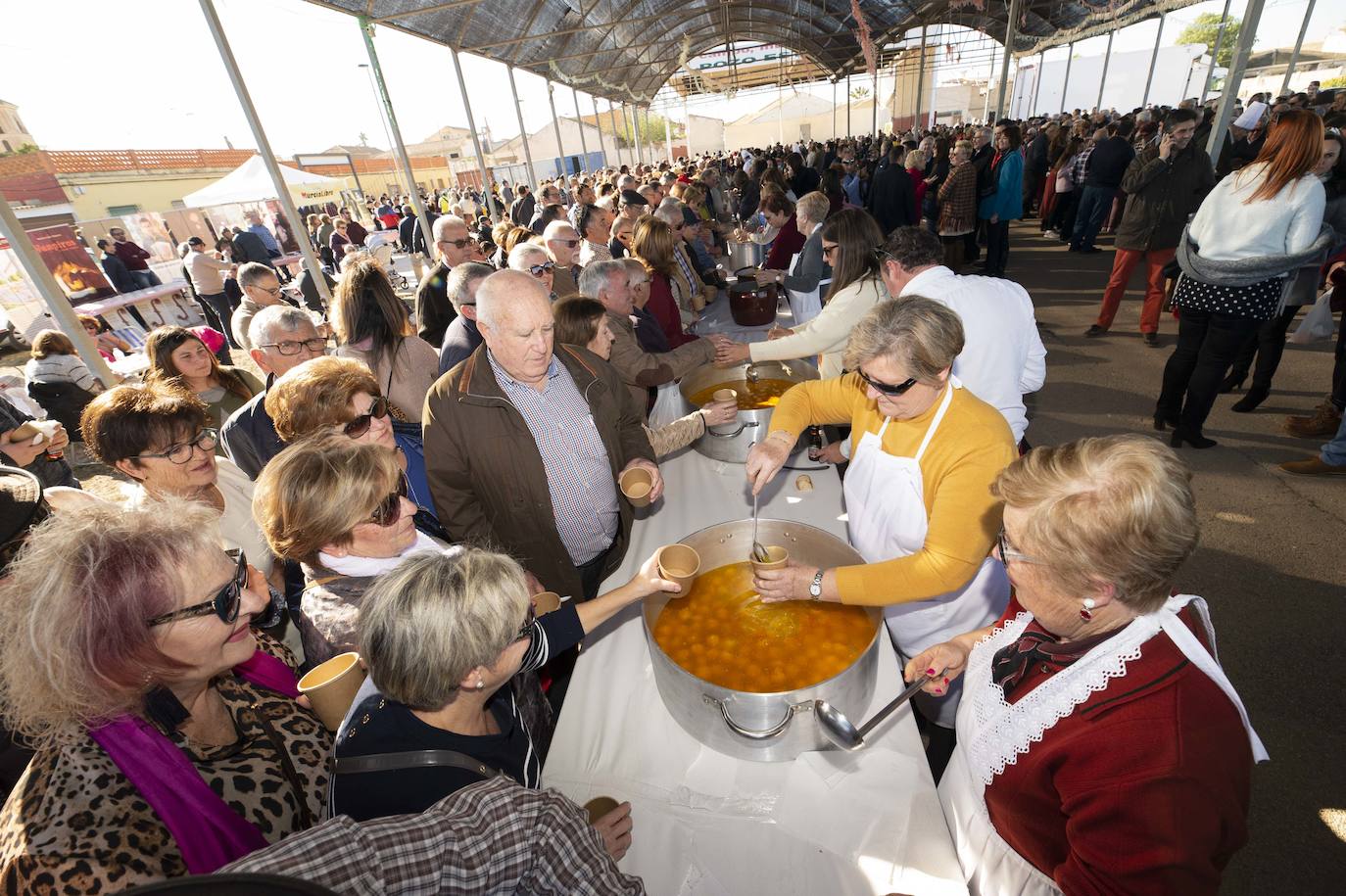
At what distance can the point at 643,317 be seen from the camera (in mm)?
3412

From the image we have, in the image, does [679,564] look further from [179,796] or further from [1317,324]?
[1317,324]

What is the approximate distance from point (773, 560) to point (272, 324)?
269cm

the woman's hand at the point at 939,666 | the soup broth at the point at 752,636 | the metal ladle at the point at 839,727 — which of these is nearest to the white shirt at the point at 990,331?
the woman's hand at the point at 939,666

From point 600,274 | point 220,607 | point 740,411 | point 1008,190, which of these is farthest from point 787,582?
point 1008,190

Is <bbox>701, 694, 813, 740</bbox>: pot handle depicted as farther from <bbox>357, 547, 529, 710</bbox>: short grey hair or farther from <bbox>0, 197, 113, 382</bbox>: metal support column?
<bbox>0, 197, 113, 382</bbox>: metal support column

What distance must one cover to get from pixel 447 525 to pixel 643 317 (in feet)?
6.00

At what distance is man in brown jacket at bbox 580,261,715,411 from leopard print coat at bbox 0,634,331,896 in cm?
206

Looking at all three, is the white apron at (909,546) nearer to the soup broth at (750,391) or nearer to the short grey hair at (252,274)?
the soup broth at (750,391)

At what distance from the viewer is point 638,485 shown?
199 cm

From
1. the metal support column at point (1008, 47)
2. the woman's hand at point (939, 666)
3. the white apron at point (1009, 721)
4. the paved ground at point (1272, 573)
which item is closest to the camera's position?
the white apron at point (1009, 721)

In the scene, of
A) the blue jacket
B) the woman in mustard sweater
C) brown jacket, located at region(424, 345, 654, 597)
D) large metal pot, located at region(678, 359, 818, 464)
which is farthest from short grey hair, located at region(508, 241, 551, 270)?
the blue jacket

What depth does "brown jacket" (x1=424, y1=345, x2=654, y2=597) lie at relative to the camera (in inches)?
81.2

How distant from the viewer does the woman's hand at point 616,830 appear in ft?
3.86

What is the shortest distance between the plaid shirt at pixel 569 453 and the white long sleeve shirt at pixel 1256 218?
12.7ft
